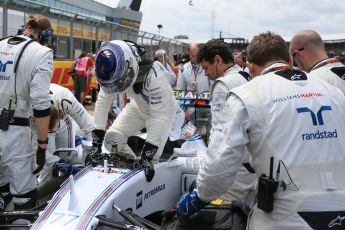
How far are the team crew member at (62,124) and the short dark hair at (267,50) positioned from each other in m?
2.62

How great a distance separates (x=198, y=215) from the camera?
2.65 meters

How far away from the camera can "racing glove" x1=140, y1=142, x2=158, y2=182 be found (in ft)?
11.6

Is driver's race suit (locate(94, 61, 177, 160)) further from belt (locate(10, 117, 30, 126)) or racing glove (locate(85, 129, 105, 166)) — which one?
belt (locate(10, 117, 30, 126))

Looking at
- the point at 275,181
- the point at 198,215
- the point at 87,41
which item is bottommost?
the point at 198,215

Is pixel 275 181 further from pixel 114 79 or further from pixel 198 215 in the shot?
pixel 114 79

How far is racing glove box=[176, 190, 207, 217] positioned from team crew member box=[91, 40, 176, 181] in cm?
113

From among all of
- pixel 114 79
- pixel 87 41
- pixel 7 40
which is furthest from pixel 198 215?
pixel 87 41

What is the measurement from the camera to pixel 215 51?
3.88m

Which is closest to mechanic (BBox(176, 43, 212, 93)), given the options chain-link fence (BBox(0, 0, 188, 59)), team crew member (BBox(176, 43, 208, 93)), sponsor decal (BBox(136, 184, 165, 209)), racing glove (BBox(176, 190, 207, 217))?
team crew member (BBox(176, 43, 208, 93))

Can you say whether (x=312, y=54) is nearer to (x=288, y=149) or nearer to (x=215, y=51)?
(x=215, y=51)

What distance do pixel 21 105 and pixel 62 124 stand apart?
4.76 ft

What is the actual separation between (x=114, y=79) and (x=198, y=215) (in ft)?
4.41

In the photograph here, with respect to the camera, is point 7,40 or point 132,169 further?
point 7,40

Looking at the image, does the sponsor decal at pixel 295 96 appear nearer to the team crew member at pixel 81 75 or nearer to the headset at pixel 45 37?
the headset at pixel 45 37
